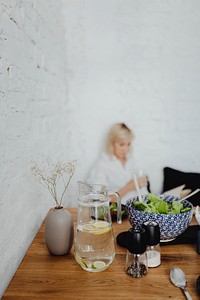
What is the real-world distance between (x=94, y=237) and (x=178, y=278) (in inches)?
10.3

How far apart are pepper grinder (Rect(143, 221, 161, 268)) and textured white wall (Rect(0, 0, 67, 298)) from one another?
437 millimetres

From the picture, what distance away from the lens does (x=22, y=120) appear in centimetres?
119

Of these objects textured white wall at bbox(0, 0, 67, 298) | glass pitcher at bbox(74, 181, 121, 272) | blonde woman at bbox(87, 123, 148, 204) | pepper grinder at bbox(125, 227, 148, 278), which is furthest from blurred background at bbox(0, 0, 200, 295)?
pepper grinder at bbox(125, 227, 148, 278)

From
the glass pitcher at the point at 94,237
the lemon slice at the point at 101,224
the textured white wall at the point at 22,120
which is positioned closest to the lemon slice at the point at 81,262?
the glass pitcher at the point at 94,237

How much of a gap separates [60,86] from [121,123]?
57cm

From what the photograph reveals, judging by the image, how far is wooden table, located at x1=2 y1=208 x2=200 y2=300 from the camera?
87 cm

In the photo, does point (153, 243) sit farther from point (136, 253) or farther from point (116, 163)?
point (116, 163)

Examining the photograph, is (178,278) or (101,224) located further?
(101,224)

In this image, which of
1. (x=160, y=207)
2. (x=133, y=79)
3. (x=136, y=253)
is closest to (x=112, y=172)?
(x=133, y=79)

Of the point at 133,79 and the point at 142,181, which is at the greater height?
the point at 133,79

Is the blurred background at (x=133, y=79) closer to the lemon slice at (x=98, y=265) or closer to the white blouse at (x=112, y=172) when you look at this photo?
the white blouse at (x=112, y=172)

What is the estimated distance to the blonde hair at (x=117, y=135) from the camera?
2.43 meters

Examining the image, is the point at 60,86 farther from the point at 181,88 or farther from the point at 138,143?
the point at 181,88

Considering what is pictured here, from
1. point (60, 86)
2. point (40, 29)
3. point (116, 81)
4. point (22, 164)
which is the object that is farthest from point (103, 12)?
point (22, 164)
